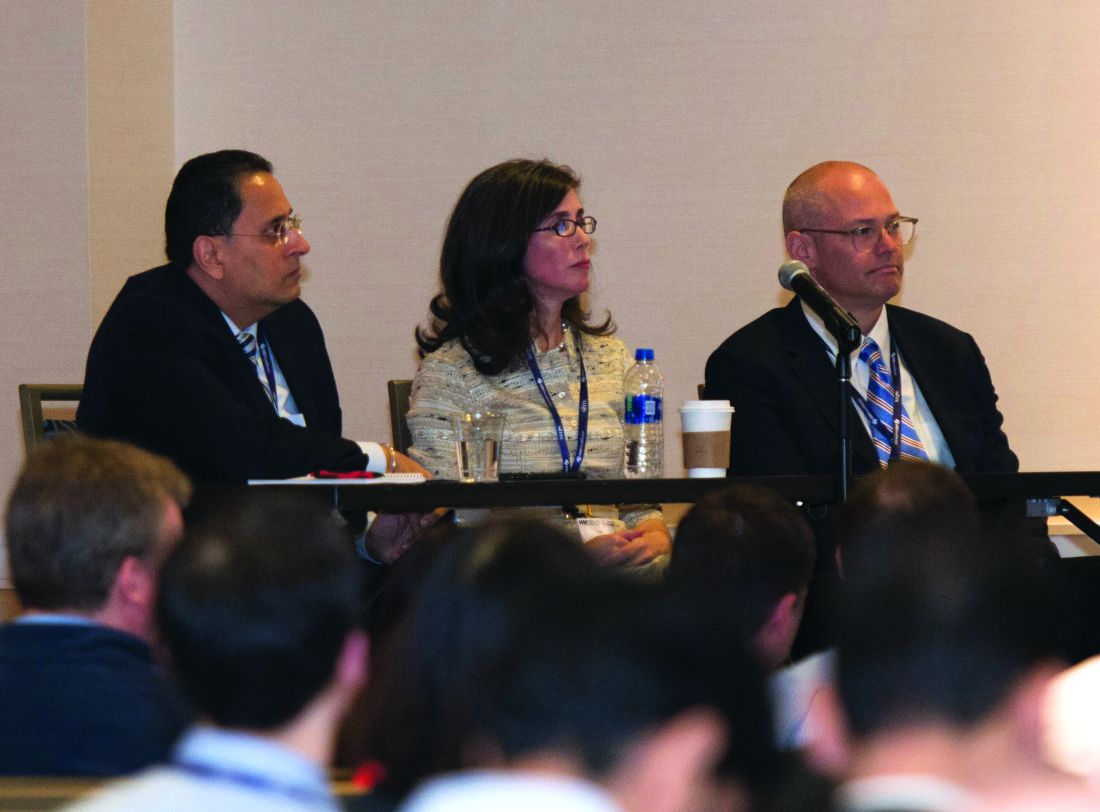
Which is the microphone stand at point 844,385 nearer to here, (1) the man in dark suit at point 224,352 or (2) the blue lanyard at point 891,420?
(2) the blue lanyard at point 891,420

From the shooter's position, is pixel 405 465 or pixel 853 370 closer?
pixel 405 465

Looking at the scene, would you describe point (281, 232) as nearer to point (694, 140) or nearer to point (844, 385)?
point (844, 385)

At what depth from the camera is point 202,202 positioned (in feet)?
11.2

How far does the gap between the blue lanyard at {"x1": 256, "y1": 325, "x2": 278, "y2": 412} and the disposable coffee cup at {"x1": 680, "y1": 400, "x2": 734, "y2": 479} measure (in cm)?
103

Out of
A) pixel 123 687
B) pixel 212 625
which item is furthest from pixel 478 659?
pixel 123 687

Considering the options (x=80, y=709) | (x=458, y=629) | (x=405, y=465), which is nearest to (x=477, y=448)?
Result: (x=405, y=465)

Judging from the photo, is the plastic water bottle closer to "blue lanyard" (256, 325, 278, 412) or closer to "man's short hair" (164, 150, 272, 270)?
"blue lanyard" (256, 325, 278, 412)

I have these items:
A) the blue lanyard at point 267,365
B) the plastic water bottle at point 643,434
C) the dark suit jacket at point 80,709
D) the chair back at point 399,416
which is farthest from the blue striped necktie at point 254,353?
the dark suit jacket at point 80,709

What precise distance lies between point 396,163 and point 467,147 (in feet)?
0.79

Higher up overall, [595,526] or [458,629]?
[458,629]

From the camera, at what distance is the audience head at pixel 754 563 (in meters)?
1.90

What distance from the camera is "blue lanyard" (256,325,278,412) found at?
3.43 metres

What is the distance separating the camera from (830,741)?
110 cm

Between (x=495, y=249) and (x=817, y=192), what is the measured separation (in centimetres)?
95
